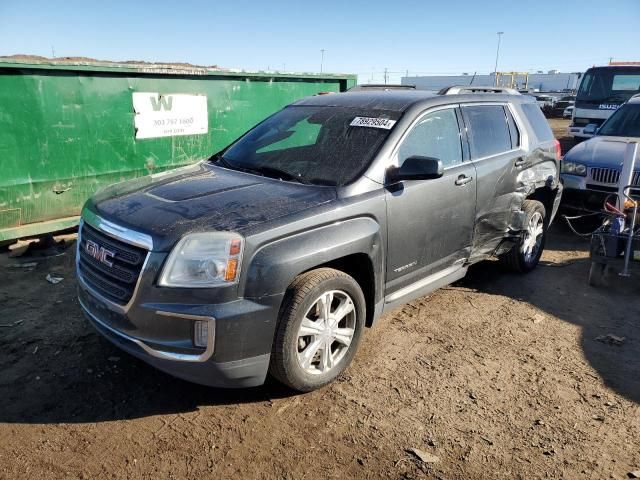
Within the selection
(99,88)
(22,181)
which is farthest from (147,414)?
(99,88)

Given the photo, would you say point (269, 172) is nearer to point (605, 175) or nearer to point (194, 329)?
point (194, 329)

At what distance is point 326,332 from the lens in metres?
3.17

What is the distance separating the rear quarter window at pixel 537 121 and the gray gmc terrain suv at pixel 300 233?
630 mm

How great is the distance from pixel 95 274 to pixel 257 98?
517cm

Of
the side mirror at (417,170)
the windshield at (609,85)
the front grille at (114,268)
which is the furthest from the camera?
the windshield at (609,85)

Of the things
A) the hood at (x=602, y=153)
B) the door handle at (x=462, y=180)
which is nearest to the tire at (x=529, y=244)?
the door handle at (x=462, y=180)

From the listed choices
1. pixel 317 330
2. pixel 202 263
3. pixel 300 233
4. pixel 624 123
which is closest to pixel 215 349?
pixel 202 263

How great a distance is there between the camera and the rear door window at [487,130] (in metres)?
4.35

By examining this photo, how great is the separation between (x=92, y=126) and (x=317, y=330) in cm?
424

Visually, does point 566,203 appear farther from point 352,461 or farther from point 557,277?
point 352,461

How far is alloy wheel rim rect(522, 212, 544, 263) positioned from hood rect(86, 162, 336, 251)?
2.86 metres

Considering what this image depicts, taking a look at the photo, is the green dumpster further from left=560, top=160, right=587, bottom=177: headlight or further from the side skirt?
left=560, top=160, right=587, bottom=177: headlight

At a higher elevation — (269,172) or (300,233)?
(269,172)

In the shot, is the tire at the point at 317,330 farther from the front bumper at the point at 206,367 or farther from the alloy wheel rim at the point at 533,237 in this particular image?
the alloy wheel rim at the point at 533,237
